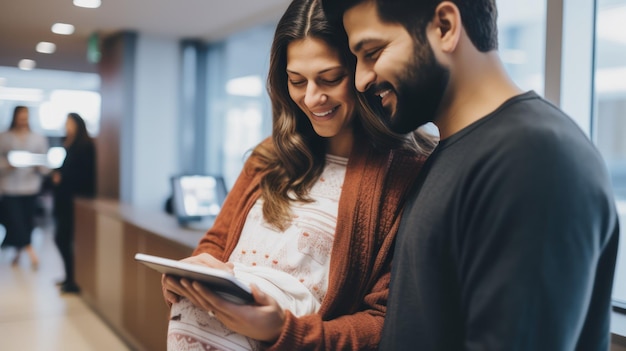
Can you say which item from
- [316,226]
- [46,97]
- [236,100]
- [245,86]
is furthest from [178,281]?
[46,97]

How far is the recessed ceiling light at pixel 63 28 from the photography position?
5.12m

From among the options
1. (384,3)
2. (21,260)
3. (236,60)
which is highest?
(236,60)

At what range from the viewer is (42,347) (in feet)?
12.0

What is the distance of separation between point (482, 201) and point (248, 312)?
0.52m

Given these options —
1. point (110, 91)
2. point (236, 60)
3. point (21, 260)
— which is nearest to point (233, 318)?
point (236, 60)

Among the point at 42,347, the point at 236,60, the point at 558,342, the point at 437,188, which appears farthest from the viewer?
the point at 236,60

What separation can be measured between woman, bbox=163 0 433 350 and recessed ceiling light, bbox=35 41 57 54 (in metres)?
5.72

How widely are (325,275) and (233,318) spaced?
0.25 m

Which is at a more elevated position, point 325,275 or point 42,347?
point 325,275

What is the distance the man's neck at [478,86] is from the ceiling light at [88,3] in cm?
396

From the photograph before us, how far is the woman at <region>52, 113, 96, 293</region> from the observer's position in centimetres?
517

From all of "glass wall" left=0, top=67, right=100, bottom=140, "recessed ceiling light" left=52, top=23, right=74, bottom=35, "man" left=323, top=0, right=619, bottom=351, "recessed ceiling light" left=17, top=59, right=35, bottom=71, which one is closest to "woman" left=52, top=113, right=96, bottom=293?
"recessed ceiling light" left=52, top=23, right=74, bottom=35

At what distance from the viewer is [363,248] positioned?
1.22m

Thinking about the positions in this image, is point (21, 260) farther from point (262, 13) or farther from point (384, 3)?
point (384, 3)
